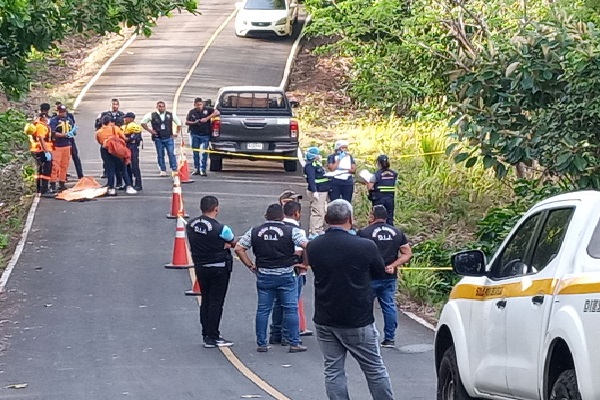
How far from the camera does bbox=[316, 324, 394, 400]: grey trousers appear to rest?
29.1 feet

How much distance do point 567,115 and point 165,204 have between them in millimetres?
9862

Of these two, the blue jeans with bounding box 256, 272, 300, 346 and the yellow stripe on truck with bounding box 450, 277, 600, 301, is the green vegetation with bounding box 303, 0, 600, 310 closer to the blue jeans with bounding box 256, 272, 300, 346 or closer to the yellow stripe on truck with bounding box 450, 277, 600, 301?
the blue jeans with bounding box 256, 272, 300, 346

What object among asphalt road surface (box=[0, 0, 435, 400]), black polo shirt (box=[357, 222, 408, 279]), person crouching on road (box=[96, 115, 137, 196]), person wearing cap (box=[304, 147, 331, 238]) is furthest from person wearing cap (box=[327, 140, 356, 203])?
black polo shirt (box=[357, 222, 408, 279])

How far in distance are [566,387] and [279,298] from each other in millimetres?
7359

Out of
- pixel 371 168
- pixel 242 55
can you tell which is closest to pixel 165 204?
pixel 371 168

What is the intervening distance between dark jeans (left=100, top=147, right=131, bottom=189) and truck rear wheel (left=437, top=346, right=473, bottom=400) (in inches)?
579

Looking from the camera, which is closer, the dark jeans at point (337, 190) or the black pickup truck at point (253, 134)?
the dark jeans at point (337, 190)

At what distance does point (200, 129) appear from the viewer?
85.8 feet

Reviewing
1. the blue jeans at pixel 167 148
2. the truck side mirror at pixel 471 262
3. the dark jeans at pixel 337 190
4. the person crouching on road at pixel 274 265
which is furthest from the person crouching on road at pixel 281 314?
the blue jeans at pixel 167 148

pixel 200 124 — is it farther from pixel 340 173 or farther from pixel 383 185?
pixel 383 185

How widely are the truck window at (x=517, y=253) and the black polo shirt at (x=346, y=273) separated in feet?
3.53

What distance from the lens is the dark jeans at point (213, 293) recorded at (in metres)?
13.6

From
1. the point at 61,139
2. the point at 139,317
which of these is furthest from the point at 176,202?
the point at 139,317

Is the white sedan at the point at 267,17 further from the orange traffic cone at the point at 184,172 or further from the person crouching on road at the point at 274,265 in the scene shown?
the person crouching on road at the point at 274,265
